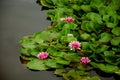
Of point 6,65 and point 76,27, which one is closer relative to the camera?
point 6,65

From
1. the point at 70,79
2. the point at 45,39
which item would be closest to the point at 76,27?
the point at 45,39

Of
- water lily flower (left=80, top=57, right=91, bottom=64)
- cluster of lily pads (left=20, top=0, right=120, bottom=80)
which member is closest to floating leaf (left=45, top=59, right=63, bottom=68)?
cluster of lily pads (left=20, top=0, right=120, bottom=80)

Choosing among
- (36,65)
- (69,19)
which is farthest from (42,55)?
(69,19)

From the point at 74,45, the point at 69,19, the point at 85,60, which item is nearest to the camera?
the point at 85,60

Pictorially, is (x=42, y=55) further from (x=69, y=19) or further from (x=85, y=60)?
(x=69, y=19)

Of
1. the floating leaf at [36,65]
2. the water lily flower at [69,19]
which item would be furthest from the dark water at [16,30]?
the water lily flower at [69,19]

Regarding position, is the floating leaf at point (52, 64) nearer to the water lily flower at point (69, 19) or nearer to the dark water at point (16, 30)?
the dark water at point (16, 30)

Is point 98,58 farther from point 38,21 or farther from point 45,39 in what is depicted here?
point 38,21
